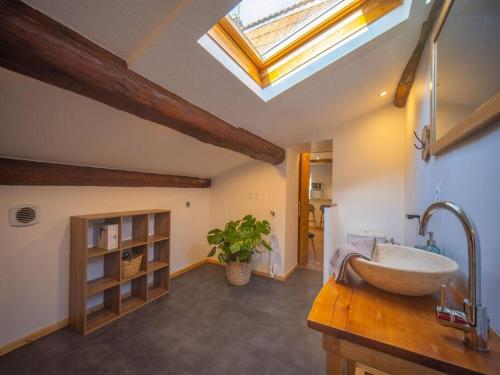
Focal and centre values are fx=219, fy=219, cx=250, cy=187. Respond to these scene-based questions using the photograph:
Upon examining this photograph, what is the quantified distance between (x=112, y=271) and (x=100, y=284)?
0.18 meters

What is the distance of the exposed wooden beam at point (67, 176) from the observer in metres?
1.75

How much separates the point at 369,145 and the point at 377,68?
131 cm

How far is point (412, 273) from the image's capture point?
81 cm

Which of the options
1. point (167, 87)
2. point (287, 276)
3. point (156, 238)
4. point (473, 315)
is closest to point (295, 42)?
point (167, 87)

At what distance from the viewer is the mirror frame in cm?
73

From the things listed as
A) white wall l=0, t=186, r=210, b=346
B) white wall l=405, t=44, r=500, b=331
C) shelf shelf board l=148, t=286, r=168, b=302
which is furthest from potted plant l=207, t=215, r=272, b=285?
white wall l=405, t=44, r=500, b=331

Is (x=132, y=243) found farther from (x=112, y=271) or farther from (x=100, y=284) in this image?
(x=100, y=284)

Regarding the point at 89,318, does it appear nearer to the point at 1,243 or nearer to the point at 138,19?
the point at 1,243

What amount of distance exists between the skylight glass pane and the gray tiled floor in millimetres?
2458

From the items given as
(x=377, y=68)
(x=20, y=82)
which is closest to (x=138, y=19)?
(x=20, y=82)

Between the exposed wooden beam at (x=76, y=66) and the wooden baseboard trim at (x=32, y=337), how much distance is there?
218cm

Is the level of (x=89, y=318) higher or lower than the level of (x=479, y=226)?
lower

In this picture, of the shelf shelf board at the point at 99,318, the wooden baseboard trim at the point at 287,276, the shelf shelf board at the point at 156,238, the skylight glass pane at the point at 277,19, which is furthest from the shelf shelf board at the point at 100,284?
the skylight glass pane at the point at 277,19

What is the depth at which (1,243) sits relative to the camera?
69.4 inches
